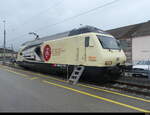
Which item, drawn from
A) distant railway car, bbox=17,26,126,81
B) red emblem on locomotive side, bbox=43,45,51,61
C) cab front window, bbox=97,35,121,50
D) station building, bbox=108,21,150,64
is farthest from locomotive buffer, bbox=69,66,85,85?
station building, bbox=108,21,150,64

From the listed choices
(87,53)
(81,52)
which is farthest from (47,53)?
(87,53)

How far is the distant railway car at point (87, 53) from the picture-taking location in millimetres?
8320

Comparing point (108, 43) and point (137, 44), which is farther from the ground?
point (137, 44)

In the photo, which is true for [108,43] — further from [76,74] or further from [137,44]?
[137,44]

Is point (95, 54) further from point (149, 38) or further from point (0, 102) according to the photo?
point (149, 38)

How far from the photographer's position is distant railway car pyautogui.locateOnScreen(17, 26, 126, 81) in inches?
328

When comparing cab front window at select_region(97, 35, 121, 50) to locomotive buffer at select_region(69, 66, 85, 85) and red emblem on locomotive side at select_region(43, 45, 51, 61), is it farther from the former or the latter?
red emblem on locomotive side at select_region(43, 45, 51, 61)

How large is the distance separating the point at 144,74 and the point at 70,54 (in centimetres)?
546

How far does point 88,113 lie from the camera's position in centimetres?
436

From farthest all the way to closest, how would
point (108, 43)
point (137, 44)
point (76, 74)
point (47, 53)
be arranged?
→ point (137, 44)
point (47, 53)
point (76, 74)
point (108, 43)

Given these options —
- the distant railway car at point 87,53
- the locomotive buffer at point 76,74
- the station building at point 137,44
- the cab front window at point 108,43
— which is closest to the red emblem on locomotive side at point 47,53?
the distant railway car at point 87,53

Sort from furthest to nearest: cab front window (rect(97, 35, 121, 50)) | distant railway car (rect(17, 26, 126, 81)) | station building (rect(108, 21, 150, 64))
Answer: station building (rect(108, 21, 150, 64))
cab front window (rect(97, 35, 121, 50))
distant railway car (rect(17, 26, 126, 81))

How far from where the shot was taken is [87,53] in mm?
8906

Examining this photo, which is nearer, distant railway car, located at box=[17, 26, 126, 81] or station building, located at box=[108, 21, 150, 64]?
distant railway car, located at box=[17, 26, 126, 81]
